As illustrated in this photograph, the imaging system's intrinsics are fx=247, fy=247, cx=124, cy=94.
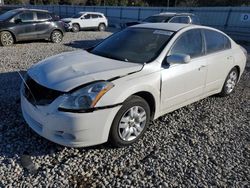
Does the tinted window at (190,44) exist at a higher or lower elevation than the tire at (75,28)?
higher

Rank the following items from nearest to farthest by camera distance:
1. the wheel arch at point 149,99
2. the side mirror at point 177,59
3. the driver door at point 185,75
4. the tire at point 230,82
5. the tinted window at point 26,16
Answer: the wheel arch at point 149,99 < the side mirror at point 177,59 < the driver door at point 185,75 < the tire at point 230,82 < the tinted window at point 26,16

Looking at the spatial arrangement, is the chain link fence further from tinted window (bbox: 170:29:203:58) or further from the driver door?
the driver door

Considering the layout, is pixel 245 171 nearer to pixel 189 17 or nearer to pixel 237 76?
pixel 237 76

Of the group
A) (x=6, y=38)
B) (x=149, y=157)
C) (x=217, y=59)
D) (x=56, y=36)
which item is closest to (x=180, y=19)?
(x=56, y=36)

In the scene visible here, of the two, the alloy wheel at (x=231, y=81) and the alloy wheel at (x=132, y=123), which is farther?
the alloy wheel at (x=231, y=81)

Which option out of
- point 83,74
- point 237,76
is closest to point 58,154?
point 83,74

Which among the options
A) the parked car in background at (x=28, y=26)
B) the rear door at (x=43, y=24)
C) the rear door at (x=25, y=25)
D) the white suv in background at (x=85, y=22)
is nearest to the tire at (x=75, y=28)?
the white suv in background at (x=85, y=22)

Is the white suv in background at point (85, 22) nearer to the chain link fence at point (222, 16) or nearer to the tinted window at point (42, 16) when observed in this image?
the chain link fence at point (222, 16)

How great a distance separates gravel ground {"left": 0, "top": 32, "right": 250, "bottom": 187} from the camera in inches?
109

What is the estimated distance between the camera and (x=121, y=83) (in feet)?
10.2

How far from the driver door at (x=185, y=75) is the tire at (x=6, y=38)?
885 cm

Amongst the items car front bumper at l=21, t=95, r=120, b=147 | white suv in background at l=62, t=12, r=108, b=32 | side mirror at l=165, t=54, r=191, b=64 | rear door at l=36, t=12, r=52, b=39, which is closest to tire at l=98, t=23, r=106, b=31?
white suv in background at l=62, t=12, r=108, b=32

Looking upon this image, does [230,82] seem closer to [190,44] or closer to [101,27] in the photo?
[190,44]

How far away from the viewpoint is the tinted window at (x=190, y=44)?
12.7 feet
